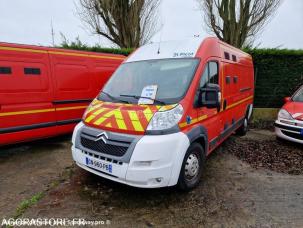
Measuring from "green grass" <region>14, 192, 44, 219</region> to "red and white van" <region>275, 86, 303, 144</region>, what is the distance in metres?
5.45

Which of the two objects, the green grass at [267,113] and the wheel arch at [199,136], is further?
the green grass at [267,113]

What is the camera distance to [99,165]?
10.0ft

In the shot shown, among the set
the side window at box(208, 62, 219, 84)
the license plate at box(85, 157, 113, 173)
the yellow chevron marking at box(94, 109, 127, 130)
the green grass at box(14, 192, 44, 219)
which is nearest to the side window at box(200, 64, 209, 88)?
the side window at box(208, 62, 219, 84)

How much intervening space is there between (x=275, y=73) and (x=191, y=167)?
743 cm

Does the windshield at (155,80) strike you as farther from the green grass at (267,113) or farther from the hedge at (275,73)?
the green grass at (267,113)

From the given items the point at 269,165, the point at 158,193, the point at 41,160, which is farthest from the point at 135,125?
the point at 269,165

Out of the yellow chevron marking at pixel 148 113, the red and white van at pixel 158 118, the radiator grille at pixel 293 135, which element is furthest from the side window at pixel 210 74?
the radiator grille at pixel 293 135

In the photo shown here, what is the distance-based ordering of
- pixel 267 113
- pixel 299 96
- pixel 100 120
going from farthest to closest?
pixel 267 113 < pixel 299 96 < pixel 100 120

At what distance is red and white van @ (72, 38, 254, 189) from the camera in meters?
2.81

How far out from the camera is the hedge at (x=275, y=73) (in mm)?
8723

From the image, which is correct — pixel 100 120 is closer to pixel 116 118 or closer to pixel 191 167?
pixel 116 118

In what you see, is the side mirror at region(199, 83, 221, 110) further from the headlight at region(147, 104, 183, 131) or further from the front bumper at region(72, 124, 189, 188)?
the front bumper at region(72, 124, 189, 188)

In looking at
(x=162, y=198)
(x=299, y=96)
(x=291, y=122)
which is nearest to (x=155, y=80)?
(x=162, y=198)

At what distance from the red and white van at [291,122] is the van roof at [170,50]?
3.25 meters
